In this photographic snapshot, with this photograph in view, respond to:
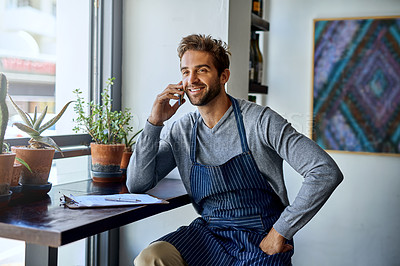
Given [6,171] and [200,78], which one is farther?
[200,78]

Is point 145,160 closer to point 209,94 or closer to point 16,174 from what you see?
point 209,94

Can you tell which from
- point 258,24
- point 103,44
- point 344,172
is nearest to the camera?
point 103,44

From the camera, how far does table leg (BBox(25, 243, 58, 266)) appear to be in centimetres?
157

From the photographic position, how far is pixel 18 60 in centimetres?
215

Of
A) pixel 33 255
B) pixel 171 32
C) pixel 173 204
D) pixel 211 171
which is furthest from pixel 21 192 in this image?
pixel 171 32

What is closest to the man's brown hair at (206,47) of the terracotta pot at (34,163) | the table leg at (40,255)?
the terracotta pot at (34,163)

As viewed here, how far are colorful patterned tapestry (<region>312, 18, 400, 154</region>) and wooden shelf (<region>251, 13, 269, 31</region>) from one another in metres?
0.35

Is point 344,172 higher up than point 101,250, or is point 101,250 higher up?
point 344,172

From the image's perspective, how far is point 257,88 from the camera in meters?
3.17

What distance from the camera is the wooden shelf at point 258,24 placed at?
10.1ft

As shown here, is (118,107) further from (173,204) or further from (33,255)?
(33,255)

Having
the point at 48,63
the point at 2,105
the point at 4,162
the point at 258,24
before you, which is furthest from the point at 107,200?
the point at 258,24

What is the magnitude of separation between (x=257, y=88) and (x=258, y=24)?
413mm

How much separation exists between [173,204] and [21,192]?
0.57 m
